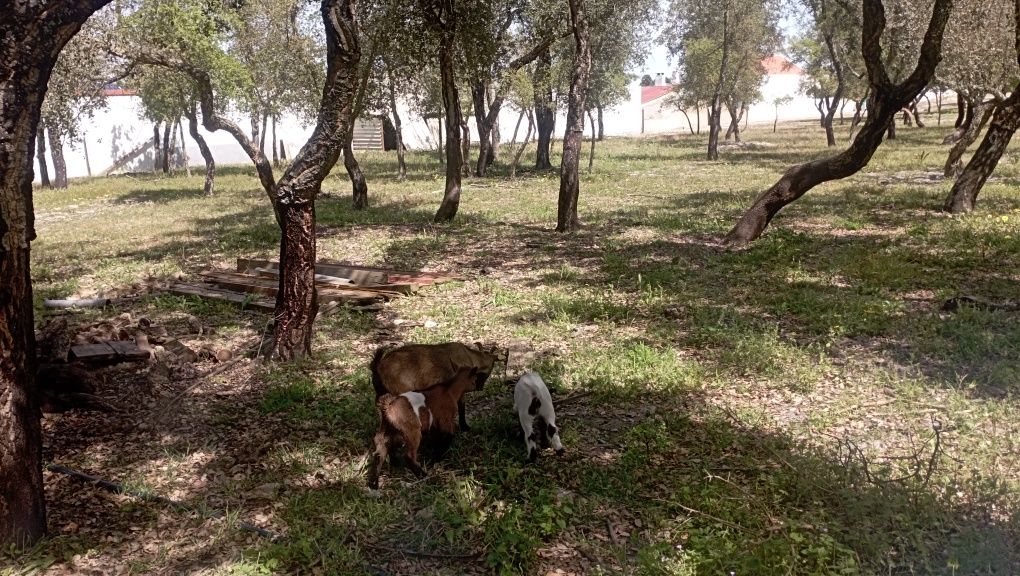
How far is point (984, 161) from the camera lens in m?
13.4

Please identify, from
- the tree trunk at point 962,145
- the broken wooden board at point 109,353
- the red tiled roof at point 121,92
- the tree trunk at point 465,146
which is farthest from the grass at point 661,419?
the red tiled roof at point 121,92

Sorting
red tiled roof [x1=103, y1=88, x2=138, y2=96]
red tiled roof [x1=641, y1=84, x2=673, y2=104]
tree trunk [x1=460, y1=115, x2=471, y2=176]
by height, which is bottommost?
tree trunk [x1=460, y1=115, x2=471, y2=176]

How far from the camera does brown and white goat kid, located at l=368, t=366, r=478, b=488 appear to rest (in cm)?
457

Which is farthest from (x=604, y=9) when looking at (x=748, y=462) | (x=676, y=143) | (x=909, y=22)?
(x=676, y=143)

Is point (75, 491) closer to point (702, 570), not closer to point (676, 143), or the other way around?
point (702, 570)

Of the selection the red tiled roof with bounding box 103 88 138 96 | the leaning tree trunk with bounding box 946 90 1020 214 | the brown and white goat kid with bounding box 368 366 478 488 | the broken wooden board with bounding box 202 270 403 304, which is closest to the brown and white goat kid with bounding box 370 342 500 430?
the brown and white goat kid with bounding box 368 366 478 488

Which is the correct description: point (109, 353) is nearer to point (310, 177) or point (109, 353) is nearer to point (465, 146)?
point (310, 177)

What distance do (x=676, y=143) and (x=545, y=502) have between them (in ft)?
140

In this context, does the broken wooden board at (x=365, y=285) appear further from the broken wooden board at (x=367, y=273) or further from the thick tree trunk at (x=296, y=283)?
the thick tree trunk at (x=296, y=283)

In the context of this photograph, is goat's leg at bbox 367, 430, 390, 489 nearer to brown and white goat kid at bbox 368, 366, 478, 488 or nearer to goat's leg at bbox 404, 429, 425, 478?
brown and white goat kid at bbox 368, 366, 478, 488

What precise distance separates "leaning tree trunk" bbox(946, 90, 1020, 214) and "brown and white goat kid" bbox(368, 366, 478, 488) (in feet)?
41.1

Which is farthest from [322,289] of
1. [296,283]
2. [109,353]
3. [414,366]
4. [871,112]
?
[871,112]

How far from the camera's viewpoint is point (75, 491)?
4.52m

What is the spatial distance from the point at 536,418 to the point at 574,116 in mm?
9732
